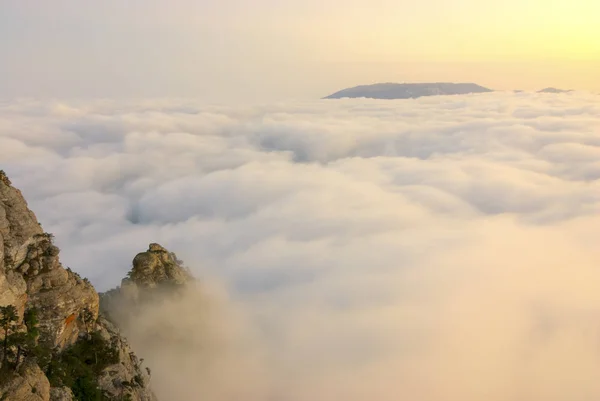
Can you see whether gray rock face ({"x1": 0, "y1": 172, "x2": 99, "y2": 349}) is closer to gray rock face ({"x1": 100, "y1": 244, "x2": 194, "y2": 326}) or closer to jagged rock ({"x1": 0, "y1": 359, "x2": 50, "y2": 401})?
jagged rock ({"x1": 0, "y1": 359, "x2": 50, "y2": 401})

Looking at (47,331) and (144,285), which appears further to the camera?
(144,285)

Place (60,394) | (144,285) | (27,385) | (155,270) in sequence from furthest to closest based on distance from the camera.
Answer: (155,270)
(144,285)
(60,394)
(27,385)

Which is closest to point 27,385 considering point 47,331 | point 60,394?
point 60,394

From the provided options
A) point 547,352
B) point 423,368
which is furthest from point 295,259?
point 547,352

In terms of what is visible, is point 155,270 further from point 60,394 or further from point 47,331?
point 60,394

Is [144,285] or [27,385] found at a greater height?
[27,385]

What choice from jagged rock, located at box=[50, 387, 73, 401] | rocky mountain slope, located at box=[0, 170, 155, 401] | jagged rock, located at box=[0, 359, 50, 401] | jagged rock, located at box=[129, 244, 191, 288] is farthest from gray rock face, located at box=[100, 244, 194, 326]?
jagged rock, located at box=[0, 359, 50, 401]
